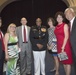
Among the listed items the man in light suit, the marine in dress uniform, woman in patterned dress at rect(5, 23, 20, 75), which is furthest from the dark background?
woman in patterned dress at rect(5, 23, 20, 75)

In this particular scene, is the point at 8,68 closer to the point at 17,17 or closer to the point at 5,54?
the point at 5,54

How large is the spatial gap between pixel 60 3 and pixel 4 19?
3.37 meters

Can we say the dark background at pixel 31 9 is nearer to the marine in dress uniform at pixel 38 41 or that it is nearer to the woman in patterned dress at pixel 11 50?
the marine in dress uniform at pixel 38 41

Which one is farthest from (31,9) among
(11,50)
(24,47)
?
(11,50)

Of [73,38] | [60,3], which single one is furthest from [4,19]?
[73,38]

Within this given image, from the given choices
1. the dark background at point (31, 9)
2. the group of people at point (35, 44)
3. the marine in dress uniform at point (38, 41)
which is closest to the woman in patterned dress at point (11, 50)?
the group of people at point (35, 44)

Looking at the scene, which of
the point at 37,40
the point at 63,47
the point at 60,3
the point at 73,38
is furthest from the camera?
the point at 60,3

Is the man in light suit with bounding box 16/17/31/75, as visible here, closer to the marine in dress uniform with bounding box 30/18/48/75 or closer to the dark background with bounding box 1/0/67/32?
the marine in dress uniform with bounding box 30/18/48/75

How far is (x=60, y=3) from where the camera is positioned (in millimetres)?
13281

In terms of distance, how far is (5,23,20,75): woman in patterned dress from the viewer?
5.45 metres

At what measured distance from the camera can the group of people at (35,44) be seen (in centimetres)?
536

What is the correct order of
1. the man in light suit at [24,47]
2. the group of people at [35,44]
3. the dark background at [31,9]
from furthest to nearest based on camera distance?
the dark background at [31,9] < the man in light suit at [24,47] < the group of people at [35,44]

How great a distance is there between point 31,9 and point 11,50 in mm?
8448

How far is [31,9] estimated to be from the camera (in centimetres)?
1377
